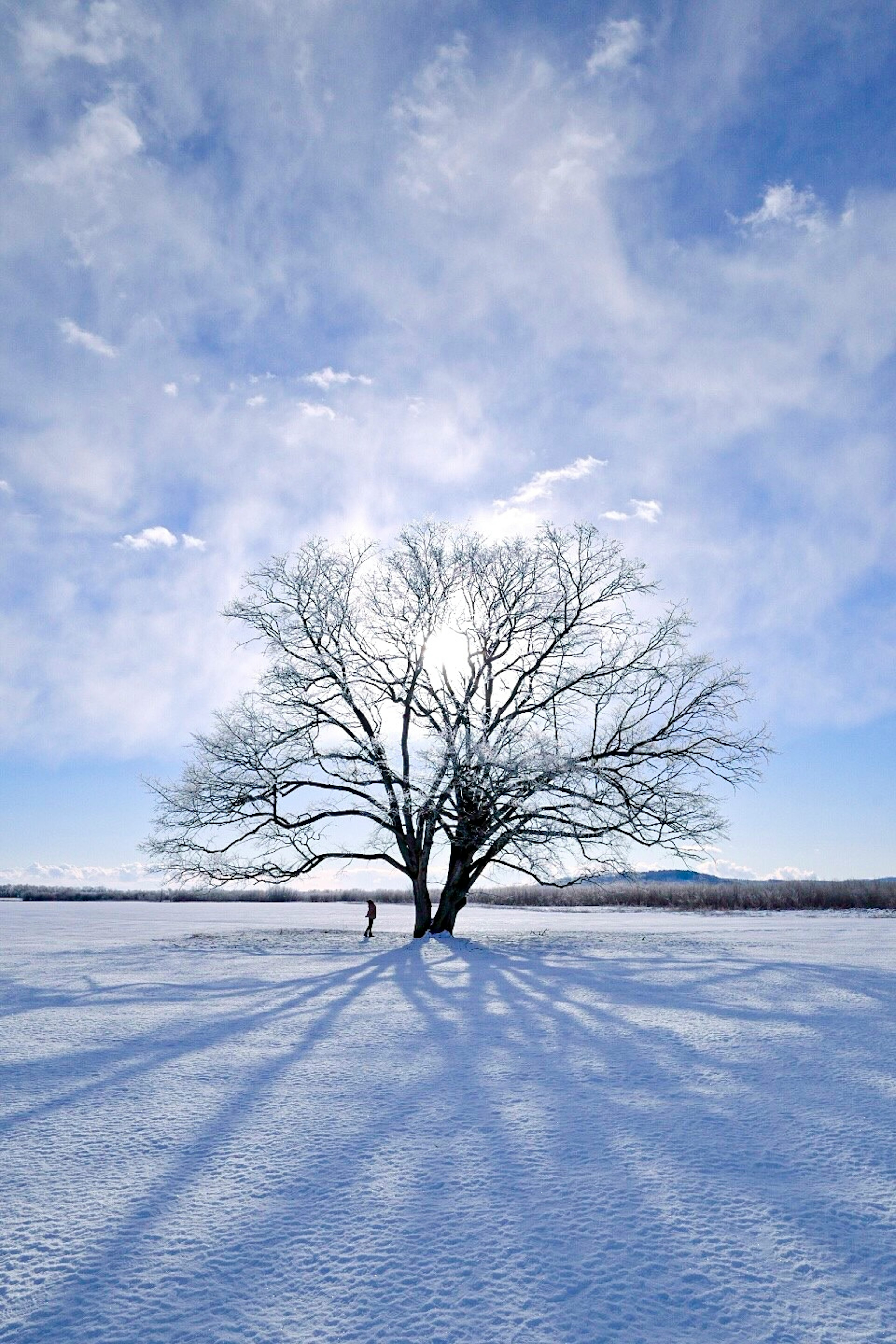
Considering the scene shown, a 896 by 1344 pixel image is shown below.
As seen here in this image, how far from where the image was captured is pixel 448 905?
Result: 1980cm

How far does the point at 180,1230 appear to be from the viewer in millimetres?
2994

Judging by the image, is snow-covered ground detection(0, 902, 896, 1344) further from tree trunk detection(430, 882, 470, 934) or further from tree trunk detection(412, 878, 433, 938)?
tree trunk detection(430, 882, 470, 934)

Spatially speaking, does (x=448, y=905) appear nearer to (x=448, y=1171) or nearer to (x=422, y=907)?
(x=422, y=907)

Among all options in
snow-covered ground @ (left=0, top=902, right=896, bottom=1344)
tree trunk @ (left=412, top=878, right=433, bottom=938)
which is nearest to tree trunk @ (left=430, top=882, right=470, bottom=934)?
tree trunk @ (left=412, top=878, right=433, bottom=938)

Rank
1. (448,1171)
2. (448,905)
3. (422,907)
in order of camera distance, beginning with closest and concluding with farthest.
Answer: (448,1171) < (422,907) < (448,905)

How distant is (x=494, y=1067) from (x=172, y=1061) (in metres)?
2.44

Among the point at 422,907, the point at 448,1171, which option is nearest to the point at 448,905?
the point at 422,907

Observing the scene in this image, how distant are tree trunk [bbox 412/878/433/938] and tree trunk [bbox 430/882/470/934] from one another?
0.21 m

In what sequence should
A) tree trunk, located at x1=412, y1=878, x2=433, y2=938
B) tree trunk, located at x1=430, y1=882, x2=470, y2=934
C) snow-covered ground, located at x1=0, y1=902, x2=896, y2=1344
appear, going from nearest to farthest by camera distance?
snow-covered ground, located at x1=0, y1=902, x2=896, y2=1344
tree trunk, located at x1=412, y1=878, x2=433, y2=938
tree trunk, located at x1=430, y1=882, x2=470, y2=934

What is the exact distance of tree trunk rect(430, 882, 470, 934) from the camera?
64.7 ft

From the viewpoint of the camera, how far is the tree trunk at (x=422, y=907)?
63.9 feet

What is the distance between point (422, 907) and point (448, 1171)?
54.3ft

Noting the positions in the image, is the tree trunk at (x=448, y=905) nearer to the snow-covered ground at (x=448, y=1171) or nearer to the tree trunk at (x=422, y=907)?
the tree trunk at (x=422, y=907)

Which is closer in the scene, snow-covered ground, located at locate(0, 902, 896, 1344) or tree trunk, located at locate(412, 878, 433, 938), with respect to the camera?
snow-covered ground, located at locate(0, 902, 896, 1344)
